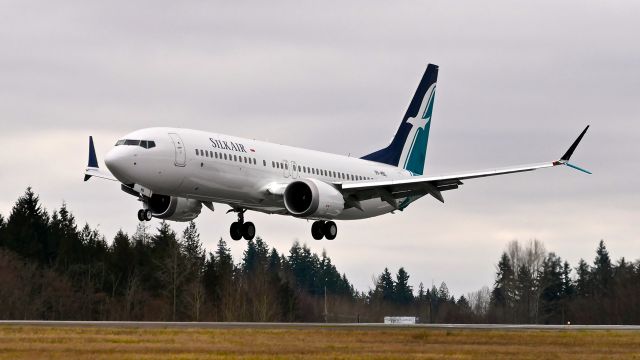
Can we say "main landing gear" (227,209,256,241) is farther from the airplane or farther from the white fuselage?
the white fuselage

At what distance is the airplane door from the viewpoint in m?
61.5

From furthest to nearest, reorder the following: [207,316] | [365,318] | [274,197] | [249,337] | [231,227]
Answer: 1. [365,318]
2. [207,316]
3. [231,227]
4. [274,197]
5. [249,337]

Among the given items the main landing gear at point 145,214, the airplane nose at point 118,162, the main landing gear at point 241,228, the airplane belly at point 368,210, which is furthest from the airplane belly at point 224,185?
the airplane belly at point 368,210

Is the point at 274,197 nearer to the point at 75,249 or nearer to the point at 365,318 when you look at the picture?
the point at 75,249

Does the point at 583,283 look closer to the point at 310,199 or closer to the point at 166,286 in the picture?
the point at 166,286

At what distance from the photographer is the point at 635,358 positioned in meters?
50.0

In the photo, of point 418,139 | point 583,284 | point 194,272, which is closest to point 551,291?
point 583,284

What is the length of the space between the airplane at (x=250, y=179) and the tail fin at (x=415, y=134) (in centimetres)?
318

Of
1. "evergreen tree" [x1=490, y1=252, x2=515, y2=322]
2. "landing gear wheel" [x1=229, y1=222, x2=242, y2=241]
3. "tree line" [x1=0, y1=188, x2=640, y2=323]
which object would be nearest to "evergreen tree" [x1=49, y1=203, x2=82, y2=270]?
"tree line" [x1=0, y1=188, x2=640, y2=323]

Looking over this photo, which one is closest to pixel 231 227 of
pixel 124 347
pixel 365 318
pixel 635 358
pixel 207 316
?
pixel 124 347

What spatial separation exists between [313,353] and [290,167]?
70.7 feet

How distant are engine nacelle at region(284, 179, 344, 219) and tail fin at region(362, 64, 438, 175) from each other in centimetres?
1371

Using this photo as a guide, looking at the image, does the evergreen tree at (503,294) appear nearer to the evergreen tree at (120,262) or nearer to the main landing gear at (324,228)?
the evergreen tree at (120,262)

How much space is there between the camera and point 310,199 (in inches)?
2618
